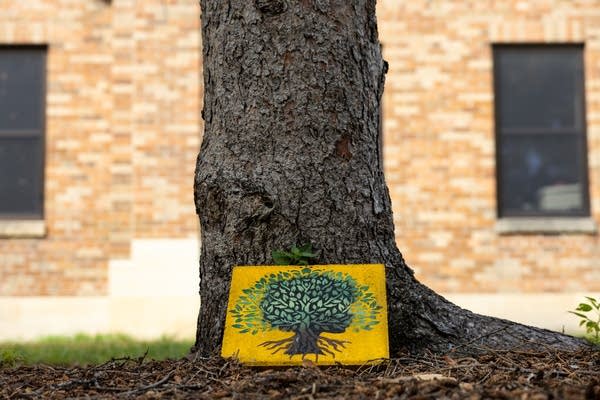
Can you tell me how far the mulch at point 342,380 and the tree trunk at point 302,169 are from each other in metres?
0.26

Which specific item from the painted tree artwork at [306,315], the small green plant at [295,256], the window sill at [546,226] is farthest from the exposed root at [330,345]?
the window sill at [546,226]

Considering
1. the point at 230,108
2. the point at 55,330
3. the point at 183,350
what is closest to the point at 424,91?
the point at 183,350

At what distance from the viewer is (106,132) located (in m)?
10.1

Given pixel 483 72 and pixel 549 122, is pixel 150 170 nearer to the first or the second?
pixel 483 72

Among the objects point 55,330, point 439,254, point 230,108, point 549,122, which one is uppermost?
point 549,122

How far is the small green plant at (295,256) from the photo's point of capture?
381 cm

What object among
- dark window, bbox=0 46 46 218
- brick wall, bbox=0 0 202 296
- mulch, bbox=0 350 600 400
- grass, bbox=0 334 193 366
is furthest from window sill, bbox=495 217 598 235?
mulch, bbox=0 350 600 400

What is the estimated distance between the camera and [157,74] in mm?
9805

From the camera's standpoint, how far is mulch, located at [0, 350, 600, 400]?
2.92 meters

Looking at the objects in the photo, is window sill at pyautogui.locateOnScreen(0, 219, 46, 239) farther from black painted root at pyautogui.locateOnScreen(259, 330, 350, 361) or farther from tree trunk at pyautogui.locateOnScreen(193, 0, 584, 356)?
black painted root at pyautogui.locateOnScreen(259, 330, 350, 361)

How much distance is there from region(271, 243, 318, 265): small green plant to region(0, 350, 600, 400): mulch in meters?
0.54

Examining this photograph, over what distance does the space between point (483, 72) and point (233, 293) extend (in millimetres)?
6951

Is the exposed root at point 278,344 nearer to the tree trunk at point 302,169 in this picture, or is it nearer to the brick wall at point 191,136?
the tree trunk at point 302,169

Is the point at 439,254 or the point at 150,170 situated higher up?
the point at 150,170
